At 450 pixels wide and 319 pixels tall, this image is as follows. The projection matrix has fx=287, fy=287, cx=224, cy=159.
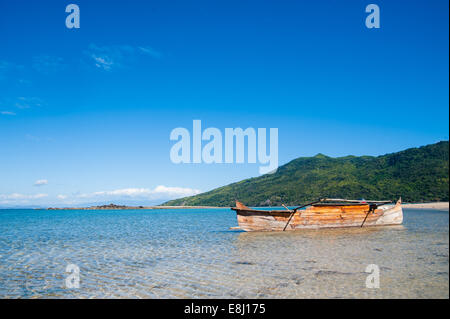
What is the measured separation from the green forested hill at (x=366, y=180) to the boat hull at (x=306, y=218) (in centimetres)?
1523

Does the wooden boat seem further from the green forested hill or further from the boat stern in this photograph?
the green forested hill

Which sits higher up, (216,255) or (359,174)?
(359,174)

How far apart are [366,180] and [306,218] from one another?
92.9 m

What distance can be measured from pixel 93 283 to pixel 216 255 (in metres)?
5.74

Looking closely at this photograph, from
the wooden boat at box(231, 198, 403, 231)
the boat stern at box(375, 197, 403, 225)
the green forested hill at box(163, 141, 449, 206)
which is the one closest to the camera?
the wooden boat at box(231, 198, 403, 231)

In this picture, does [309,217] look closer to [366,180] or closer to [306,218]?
[306,218]

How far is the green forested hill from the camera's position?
228ft

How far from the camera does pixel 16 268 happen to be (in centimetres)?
1127


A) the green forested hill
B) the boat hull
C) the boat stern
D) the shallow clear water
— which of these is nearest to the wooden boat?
the boat hull

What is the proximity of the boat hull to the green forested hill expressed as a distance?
600 inches

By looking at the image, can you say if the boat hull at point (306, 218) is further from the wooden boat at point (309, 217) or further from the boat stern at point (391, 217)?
the boat stern at point (391, 217)

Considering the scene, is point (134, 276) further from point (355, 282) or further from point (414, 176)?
point (414, 176)

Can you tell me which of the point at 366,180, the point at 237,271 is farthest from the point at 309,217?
the point at 366,180
